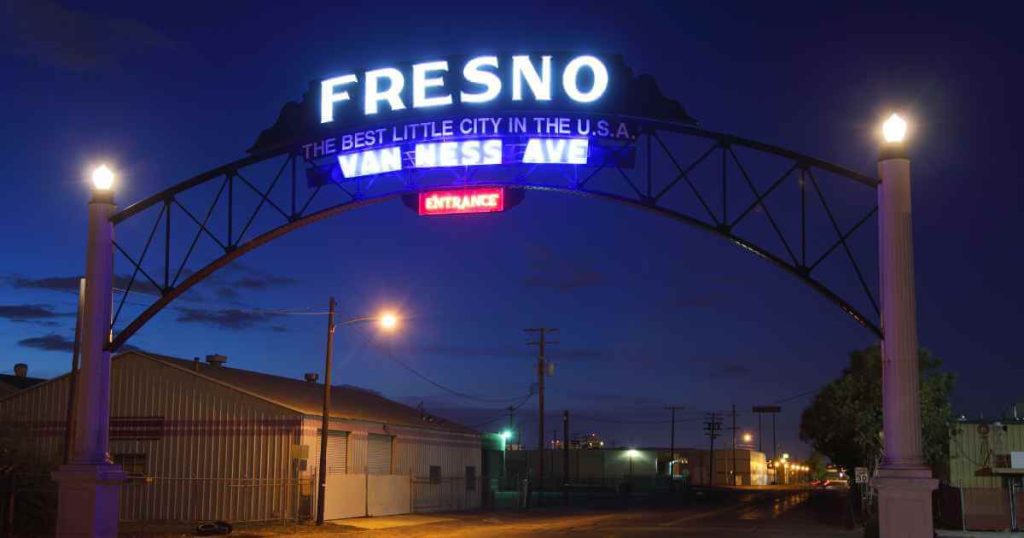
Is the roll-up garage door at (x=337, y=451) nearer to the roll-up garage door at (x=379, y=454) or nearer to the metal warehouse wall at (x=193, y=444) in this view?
the roll-up garage door at (x=379, y=454)

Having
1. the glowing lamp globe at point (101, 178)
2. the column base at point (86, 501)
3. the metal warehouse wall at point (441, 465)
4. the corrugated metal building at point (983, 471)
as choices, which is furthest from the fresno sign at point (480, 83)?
the metal warehouse wall at point (441, 465)

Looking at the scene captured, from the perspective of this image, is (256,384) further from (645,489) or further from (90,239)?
(645,489)

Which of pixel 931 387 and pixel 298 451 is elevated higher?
pixel 931 387

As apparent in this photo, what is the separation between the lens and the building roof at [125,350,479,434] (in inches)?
1734

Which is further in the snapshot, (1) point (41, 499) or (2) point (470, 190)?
(1) point (41, 499)

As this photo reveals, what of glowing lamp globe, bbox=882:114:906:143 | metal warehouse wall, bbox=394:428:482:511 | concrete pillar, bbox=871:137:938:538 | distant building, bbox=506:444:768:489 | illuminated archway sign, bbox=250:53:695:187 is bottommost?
distant building, bbox=506:444:768:489

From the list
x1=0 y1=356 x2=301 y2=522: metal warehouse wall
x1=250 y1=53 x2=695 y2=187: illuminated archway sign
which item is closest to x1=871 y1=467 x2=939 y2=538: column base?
x1=250 y1=53 x2=695 y2=187: illuminated archway sign

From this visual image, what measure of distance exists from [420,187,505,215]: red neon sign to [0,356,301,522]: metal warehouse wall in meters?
20.1

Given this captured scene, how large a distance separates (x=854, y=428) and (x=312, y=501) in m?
25.1

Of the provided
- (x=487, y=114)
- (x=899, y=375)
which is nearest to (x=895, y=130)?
(x=899, y=375)

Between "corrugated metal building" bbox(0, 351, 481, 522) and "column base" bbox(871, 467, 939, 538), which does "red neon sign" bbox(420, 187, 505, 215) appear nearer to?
"column base" bbox(871, 467, 939, 538)

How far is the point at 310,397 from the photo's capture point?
162 feet

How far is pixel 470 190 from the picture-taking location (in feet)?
75.6

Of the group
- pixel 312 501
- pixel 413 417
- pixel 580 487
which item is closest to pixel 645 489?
pixel 580 487
